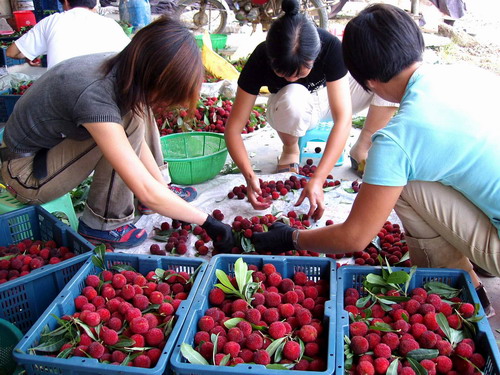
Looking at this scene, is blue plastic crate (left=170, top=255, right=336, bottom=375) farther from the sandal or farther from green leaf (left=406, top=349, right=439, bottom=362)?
the sandal

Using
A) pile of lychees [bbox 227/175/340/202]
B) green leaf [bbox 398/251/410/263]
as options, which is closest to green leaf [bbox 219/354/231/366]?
green leaf [bbox 398/251/410/263]

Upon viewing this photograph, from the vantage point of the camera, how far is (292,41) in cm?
184

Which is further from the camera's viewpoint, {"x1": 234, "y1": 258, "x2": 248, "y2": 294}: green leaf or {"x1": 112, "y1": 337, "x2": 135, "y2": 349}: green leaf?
{"x1": 234, "y1": 258, "x2": 248, "y2": 294}: green leaf

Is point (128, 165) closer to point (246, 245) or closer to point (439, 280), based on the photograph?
point (246, 245)

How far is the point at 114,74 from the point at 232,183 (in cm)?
116

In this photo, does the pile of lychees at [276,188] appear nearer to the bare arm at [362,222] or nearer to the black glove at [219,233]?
the black glove at [219,233]

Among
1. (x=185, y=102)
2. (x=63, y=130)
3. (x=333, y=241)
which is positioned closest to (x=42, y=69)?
(x=63, y=130)

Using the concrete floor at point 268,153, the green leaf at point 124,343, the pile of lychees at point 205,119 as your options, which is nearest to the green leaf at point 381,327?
the green leaf at point 124,343

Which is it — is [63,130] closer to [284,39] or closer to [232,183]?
[284,39]

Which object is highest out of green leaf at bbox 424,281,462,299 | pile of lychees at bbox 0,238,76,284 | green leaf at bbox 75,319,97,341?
green leaf at bbox 75,319,97,341

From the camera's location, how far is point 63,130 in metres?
1.79

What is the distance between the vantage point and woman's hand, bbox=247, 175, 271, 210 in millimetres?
2256

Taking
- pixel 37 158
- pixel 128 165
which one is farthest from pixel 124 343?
pixel 37 158

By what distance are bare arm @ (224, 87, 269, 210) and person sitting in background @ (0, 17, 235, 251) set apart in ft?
1.29
